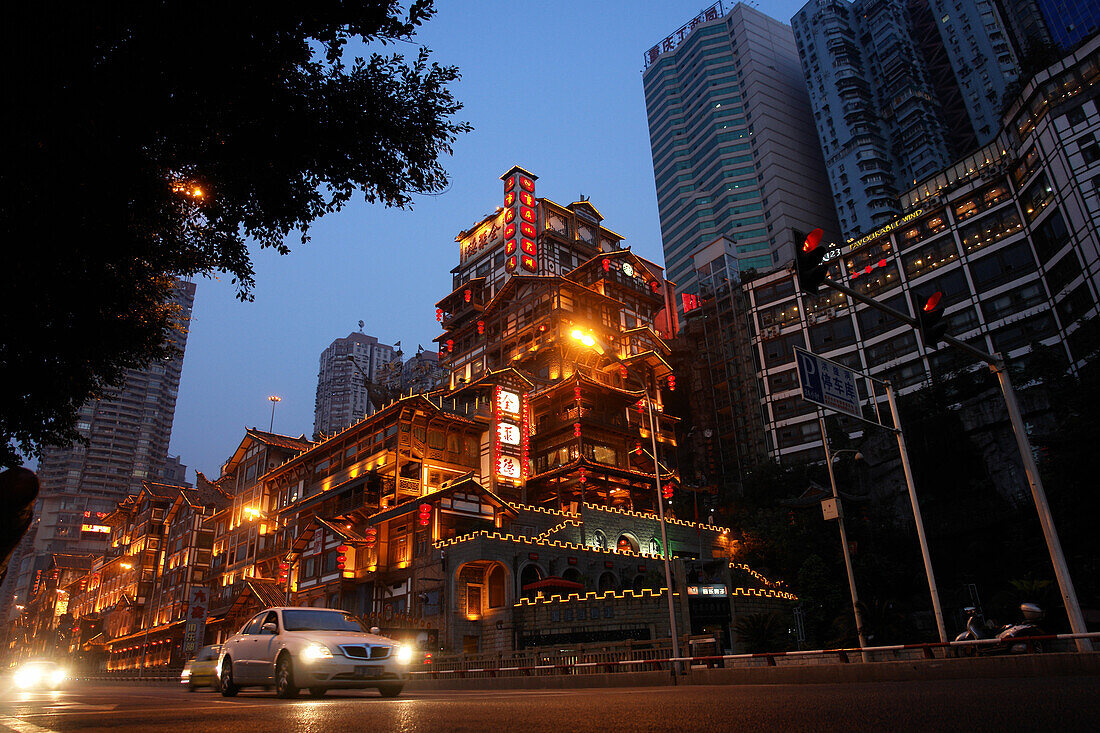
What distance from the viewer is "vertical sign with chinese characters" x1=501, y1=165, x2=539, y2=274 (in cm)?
6694

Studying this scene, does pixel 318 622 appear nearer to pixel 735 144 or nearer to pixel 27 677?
pixel 27 677

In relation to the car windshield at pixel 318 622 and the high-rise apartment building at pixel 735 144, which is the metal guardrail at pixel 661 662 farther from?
the high-rise apartment building at pixel 735 144

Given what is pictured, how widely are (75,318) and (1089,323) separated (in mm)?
55649

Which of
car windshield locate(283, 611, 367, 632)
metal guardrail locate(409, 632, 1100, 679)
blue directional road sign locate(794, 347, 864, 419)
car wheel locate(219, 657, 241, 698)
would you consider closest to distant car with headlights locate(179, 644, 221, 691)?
car wheel locate(219, 657, 241, 698)

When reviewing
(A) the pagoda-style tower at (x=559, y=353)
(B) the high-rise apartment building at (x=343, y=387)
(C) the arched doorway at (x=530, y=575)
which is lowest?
(C) the arched doorway at (x=530, y=575)

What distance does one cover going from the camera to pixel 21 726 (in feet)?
22.1

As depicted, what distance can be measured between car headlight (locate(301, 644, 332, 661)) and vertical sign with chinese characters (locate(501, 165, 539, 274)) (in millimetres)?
56954

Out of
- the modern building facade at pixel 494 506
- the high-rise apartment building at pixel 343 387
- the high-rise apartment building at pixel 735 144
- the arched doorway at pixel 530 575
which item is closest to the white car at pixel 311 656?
the modern building facade at pixel 494 506

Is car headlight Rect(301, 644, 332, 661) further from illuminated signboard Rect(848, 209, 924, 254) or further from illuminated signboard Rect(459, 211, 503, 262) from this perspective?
illuminated signboard Rect(848, 209, 924, 254)

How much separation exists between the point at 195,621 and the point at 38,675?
36.0m

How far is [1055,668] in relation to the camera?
37.4ft

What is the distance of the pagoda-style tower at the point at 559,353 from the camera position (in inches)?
2083

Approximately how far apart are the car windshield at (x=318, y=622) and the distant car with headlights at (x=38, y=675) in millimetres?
23234

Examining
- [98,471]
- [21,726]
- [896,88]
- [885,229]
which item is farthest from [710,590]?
[98,471]
